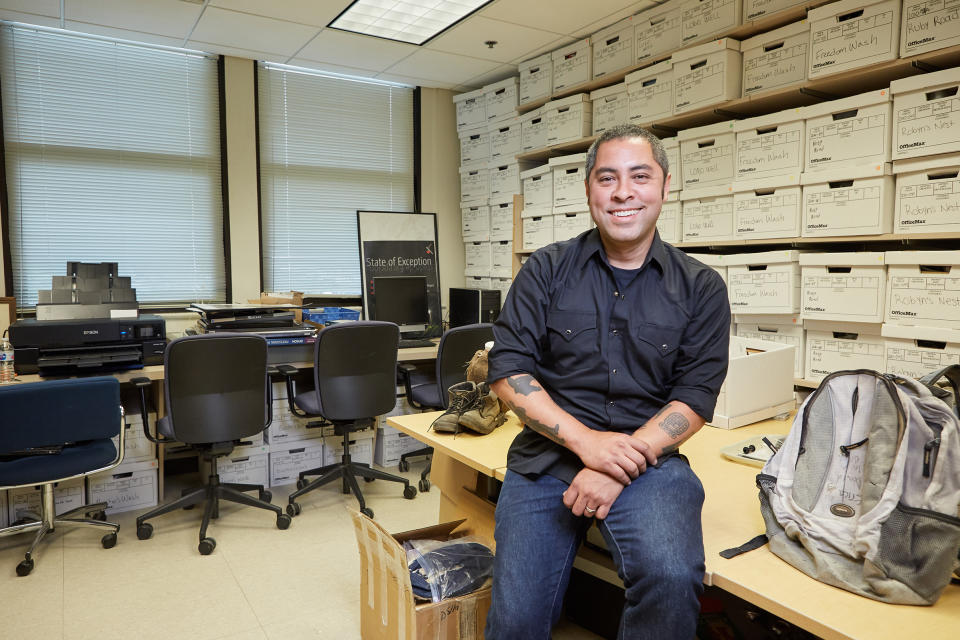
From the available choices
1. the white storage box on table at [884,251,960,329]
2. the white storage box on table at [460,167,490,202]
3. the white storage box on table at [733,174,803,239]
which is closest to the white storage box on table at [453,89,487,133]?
the white storage box on table at [460,167,490,202]

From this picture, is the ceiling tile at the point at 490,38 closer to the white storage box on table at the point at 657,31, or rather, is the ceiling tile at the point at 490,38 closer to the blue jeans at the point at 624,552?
the white storage box on table at the point at 657,31

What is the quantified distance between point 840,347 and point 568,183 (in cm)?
175

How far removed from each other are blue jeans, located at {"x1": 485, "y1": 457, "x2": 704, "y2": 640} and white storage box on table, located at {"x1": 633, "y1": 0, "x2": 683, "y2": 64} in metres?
2.46

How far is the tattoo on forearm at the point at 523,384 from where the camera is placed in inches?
57.6

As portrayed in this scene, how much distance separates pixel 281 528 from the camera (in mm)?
2975

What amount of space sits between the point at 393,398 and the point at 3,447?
1.63 meters

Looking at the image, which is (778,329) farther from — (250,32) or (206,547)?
(250,32)

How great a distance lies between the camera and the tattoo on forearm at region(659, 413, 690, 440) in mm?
1388

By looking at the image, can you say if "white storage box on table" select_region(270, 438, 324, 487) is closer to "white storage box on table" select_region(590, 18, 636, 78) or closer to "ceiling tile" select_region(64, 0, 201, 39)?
"ceiling tile" select_region(64, 0, 201, 39)

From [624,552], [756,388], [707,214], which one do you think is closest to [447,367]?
[707,214]

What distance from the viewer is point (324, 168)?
185 inches

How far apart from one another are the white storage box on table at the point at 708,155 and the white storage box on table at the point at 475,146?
177 centimetres

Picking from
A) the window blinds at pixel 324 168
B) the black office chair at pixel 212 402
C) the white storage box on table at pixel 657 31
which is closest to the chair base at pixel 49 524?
the black office chair at pixel 212 402

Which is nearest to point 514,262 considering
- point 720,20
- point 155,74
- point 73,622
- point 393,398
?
point 393,398
